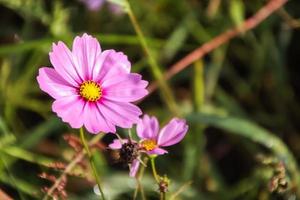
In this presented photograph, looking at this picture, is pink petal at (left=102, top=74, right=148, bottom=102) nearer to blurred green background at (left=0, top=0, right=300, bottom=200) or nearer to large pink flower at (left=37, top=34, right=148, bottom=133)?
large pink flower at (left=37, top=34, right=148, bottom=133)

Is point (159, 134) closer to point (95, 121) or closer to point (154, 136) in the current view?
point (154, 136)

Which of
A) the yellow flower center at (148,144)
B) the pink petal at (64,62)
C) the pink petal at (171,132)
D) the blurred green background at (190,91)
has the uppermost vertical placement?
the blurred green background at (190,91)

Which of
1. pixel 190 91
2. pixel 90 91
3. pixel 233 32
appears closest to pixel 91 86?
pixel 90 91

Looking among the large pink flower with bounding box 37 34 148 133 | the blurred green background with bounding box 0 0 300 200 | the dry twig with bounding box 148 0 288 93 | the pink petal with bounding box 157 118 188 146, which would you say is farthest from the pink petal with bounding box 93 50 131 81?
the dry twig with bounding box 148 0 288 93

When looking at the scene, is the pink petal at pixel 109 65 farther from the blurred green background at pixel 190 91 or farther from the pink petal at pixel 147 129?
the blurred green background at pixel 190 91

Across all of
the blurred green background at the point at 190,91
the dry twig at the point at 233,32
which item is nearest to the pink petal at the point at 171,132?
the blurred green background at the point at 190,91

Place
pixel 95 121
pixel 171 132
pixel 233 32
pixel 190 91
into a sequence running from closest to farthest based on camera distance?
pixel 95 121 → pixel 171 132 → pixel 233 32 → pixel 190 91
